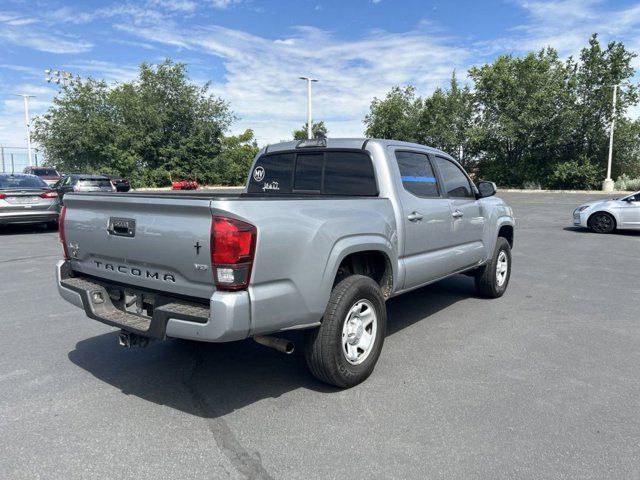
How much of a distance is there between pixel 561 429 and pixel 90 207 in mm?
3665

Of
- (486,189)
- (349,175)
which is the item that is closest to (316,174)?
(349,175)

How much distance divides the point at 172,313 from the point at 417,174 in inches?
112

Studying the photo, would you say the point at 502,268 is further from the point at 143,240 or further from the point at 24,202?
the point at 24,202

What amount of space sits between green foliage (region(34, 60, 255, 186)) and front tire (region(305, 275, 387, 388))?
126 feet

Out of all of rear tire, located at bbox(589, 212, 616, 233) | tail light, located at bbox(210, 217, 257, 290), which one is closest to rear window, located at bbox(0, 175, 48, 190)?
tail light, located at bbox(210, 217, 257, 290)

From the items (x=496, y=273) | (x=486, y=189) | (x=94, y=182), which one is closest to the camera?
(x=486, y=189)

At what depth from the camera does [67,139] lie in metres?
39.0

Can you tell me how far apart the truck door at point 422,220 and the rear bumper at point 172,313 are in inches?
76.9

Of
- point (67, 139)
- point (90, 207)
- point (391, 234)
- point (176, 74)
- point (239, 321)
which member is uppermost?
point (176, 74)

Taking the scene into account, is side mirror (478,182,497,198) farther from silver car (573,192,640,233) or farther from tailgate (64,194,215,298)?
silver car (573,192,640,233)

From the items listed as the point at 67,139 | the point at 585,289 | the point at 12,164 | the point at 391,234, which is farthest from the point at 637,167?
the point at 12,164

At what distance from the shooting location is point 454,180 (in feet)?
18.5

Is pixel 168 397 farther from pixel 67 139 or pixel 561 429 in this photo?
pixel 67 139

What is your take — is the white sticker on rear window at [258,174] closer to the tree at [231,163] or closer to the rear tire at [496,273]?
the rear tire at [496,273]
